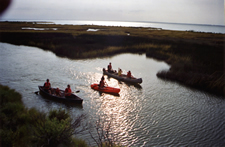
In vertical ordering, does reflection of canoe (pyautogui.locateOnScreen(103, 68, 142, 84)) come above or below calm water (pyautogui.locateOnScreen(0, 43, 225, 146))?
above

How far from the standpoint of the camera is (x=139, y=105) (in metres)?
15.0

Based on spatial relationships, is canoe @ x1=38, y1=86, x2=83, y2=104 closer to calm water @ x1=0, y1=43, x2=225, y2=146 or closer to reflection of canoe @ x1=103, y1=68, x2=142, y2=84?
calm water @ x1=0, y1=43, x2=225, y2=146

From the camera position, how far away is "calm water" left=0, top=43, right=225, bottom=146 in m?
11.0

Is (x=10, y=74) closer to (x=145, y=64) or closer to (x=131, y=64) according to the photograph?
(x=131, y=64)

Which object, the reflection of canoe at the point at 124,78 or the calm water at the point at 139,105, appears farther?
the reflection of canoe at the point at 124,78

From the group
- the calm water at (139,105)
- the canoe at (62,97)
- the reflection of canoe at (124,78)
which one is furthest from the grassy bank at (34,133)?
the reflection of canoe at (124,78)

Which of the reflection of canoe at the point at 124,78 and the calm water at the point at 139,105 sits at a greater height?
the reflection of canoe at the point at 124,78

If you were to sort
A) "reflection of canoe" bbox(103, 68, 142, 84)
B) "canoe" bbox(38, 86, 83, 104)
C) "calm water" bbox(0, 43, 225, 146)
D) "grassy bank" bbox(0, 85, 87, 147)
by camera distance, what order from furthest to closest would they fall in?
"reflection of canoe" bbox(103, 68, 142, 84)
"canoe" bbox(38, 86, 83, 104)
"calm water" bbox(0, 43, 225, 146)
"grassy bank" bbox(0, 85, 87, 147)

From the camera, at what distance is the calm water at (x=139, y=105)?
11.0m

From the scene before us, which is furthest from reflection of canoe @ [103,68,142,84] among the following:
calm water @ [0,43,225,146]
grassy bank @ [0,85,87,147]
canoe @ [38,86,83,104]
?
grassy bank @ [0,85,87,147]

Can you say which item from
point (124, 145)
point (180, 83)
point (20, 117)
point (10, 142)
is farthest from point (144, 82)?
point (10, 142)

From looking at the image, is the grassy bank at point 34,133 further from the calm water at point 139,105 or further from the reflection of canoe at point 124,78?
the reflection of canoe at point 124,78

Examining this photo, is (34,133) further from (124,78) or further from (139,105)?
(124,78)

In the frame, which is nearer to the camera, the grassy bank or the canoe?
the grassy bank
